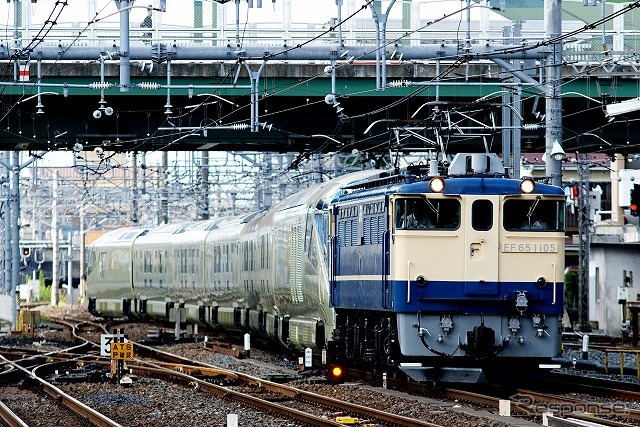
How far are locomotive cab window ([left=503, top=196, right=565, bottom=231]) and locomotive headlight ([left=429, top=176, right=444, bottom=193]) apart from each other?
1.00m

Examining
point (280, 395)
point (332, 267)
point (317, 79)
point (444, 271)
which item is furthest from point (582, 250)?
point (444, 271)

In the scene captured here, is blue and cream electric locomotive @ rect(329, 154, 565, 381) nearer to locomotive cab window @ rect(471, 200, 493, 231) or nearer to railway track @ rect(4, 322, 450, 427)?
locomotive cab window @ rect(471, 200, 493, 231)

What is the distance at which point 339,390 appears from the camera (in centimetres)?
1966

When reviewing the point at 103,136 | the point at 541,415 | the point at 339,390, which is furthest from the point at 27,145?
the point at 541,415

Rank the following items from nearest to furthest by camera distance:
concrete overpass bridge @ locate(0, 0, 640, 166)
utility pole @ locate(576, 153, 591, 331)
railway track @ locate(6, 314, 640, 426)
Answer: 1. railway track @ locate(6, 314, 640, 426)
2. concrete overpass bridge @ locate(0, 0, 640, 166)
3. utility pole @ locate(576, 153, 591, 331)

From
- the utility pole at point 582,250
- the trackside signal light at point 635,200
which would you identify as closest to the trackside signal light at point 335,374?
the trackside signal light at point 635,200

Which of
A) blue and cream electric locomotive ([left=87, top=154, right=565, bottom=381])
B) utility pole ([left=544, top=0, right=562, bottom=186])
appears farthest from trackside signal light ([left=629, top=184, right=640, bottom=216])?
blue and cream electric locomotive ([left=87, top=154, right=565, bottom=381])

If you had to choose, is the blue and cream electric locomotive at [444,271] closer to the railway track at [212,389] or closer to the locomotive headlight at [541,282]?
the locomotive headlight at [541,282]

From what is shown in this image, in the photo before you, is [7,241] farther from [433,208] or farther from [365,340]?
[433,208]

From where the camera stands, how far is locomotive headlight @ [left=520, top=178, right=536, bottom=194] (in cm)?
1805

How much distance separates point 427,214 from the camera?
1797 centimetres

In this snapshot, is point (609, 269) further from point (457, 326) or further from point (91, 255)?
point (457, 326)

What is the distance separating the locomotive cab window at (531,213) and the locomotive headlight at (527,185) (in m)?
0.14

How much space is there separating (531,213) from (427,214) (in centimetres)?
150
